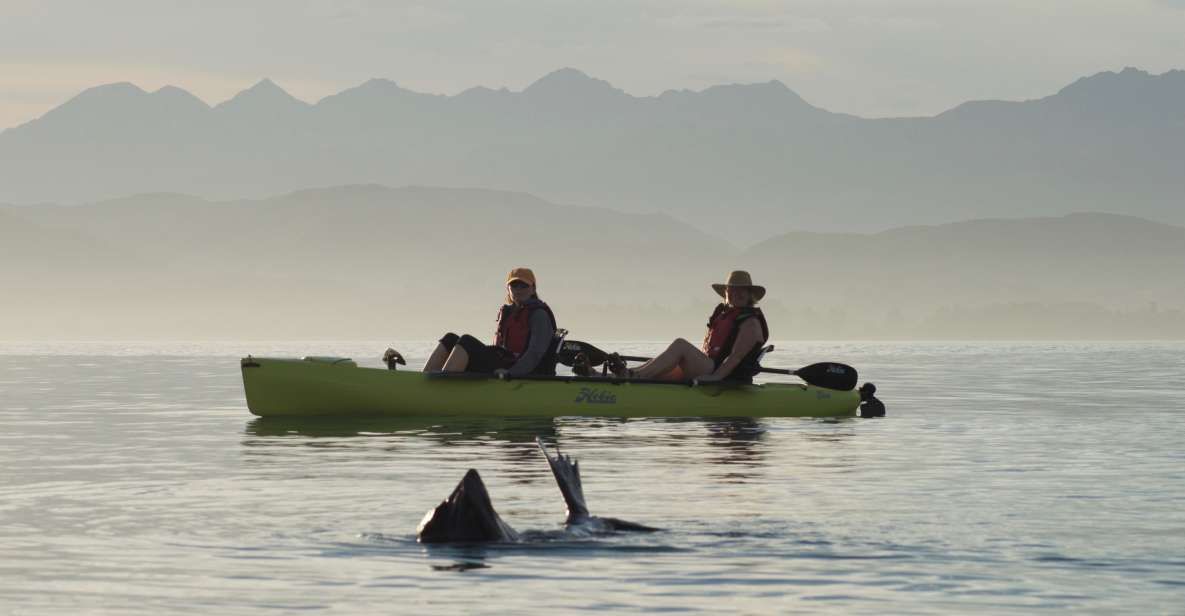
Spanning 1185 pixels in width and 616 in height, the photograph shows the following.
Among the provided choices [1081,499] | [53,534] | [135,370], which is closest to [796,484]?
[1081,499]

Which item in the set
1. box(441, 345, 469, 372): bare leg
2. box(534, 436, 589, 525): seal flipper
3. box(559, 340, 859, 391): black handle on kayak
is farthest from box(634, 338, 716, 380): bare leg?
box(534, 436, 589, 525): seal flipper

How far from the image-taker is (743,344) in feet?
83.5

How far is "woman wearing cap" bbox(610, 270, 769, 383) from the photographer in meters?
25.4

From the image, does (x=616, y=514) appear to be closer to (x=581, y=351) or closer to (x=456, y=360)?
(x=456, y=360)

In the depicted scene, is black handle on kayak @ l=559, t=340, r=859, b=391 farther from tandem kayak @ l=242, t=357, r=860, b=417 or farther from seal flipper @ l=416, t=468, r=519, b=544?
seal flipper @ l=416, t=468, r=519, b=544

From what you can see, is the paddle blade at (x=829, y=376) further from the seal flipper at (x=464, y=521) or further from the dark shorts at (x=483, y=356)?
the seal flipper at (x=464, y=521)

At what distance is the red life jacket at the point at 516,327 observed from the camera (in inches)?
990

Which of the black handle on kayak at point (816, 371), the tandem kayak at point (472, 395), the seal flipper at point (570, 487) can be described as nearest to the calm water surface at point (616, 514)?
the tandem kayak at point (472, 395)

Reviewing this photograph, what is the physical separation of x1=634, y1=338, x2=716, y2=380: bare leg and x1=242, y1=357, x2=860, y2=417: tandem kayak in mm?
248

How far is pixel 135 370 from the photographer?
2283 inches

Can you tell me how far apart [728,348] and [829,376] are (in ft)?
7.71

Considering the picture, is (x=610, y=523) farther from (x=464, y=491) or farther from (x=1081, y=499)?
(x=1081, y=499)

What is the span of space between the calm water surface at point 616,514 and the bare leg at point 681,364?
0.67 meters

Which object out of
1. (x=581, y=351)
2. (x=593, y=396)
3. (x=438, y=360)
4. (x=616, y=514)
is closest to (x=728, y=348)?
(x=593, y=396)
